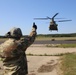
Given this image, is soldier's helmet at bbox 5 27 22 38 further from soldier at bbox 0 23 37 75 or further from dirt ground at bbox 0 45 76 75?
dirt ground at bbox 0 45 76 75

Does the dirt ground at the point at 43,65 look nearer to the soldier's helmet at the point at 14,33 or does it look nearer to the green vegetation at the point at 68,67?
the green vegetation at the point at 68,67

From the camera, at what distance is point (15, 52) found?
20.3ft

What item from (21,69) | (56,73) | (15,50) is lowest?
(56,73)

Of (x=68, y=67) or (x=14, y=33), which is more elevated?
(x=14, y=33)

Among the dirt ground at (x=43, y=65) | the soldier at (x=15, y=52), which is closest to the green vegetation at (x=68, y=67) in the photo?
the dirt ground at (x=43, y=65)

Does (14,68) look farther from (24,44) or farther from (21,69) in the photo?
(24,44)

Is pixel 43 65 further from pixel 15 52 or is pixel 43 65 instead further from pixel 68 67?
pixel 15 52

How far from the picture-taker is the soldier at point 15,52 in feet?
20.3

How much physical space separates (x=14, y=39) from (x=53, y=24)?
6440 centimetres

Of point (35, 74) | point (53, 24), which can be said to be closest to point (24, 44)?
point (35, 74)

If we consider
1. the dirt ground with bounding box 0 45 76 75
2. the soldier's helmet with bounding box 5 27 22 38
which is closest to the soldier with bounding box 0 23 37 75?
→ the soldier's helmet with bounding box 5 27 22 38

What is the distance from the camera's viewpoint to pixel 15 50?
20.3ft

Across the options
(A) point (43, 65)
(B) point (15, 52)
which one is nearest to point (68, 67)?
(A) point (43, 65)

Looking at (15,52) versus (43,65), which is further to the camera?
(43,65)
